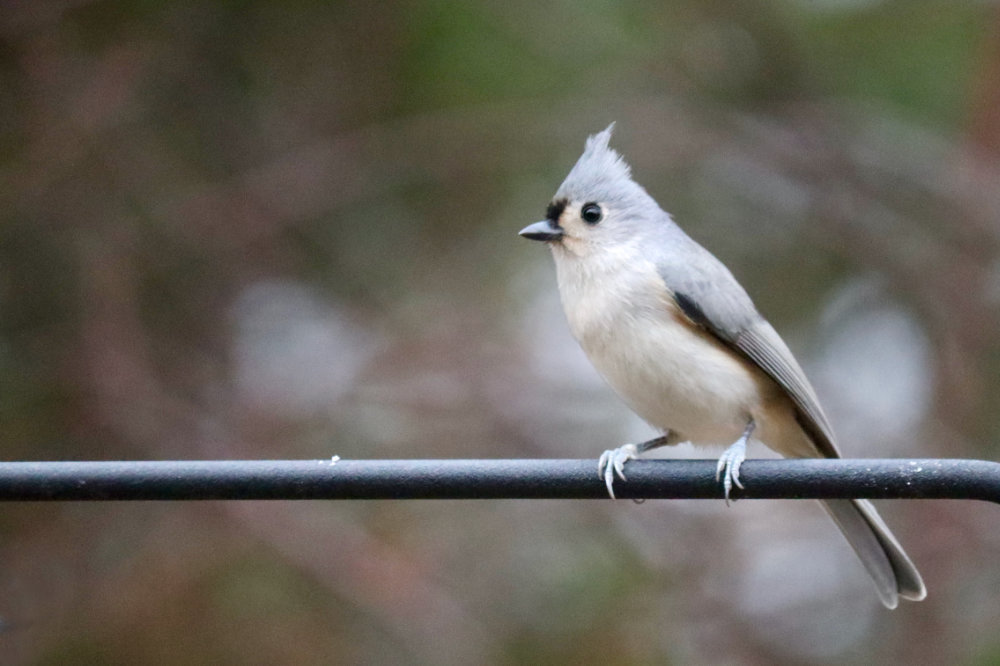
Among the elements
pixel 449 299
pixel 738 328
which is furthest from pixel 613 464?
pixel 449 299

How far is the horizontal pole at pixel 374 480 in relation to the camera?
1946 mm

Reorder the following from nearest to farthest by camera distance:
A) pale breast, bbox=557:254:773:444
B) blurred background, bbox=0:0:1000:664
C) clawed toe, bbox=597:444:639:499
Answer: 1. clawed toe, bbox=597:444:639:499
2. pale breast, bbox=557:254:773:444
3. blurred background, bbox=0:0:1000:664

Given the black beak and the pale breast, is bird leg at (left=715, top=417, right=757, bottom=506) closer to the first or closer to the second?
the pale breast

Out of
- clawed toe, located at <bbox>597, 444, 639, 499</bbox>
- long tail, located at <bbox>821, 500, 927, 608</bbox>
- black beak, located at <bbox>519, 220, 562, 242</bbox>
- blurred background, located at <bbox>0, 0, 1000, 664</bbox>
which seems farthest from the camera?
blurred background, located at <bbox>0, 0, 1000, 664</bbox>

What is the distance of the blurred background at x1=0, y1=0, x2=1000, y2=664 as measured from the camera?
3.97m

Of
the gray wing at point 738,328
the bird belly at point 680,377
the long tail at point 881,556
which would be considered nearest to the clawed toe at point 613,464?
the bird belly at point 680,377

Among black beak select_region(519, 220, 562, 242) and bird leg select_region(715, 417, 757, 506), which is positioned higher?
black beak select_region(519, 220, 562, 242)

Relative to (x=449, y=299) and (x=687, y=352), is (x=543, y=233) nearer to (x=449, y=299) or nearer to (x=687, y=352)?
(x=687, y=352)

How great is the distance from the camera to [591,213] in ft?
11.0

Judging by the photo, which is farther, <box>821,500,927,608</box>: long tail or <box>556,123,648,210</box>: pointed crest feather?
<box>556,123,648,210</box>: pointed crest feather

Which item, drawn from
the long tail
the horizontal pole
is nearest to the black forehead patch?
the long tail

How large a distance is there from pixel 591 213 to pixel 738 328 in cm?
55

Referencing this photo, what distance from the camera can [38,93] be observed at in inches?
167

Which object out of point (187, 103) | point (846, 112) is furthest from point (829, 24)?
point (187, 103)
